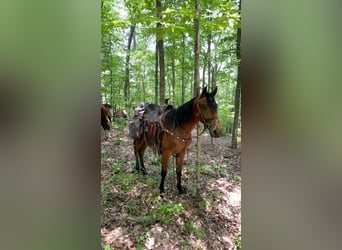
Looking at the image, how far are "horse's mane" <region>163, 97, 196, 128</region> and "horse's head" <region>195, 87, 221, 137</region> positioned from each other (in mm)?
204

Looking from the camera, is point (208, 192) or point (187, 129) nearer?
point (187, 129)

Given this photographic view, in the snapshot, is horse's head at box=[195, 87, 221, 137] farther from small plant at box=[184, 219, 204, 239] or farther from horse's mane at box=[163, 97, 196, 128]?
small plant at box=[184, 219, 204, 239]

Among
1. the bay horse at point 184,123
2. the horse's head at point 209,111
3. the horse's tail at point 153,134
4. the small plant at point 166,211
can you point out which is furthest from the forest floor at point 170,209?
the horse's head at point 209,111

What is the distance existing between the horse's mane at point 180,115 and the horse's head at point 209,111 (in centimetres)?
20

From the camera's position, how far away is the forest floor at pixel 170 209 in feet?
7.85

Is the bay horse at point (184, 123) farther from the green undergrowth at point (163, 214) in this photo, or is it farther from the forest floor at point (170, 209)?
the green undergrowth at point (163, 214)

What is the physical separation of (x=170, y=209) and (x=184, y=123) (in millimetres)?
1180

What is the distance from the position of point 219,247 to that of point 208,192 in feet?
3.16

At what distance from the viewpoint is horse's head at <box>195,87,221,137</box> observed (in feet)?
8.28
